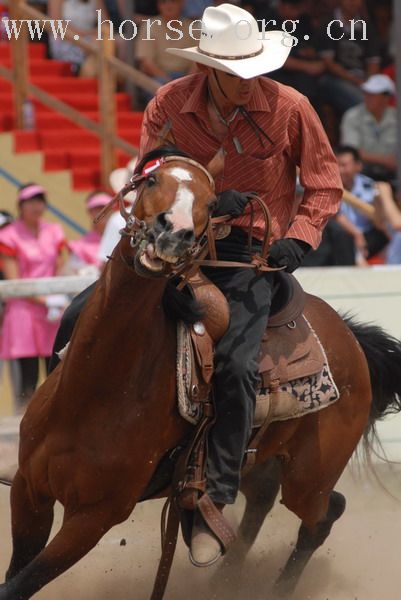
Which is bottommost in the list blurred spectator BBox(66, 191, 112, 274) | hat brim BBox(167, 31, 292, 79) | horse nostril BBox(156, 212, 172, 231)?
blurred spectator BBox(66, 191, 112, 274)

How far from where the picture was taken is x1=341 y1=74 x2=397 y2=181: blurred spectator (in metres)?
11.0

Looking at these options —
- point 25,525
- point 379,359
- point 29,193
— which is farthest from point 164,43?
point 25,525

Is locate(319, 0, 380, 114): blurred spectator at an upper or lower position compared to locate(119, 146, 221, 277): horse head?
lower

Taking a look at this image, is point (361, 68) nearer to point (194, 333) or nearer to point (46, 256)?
point (46, 256)

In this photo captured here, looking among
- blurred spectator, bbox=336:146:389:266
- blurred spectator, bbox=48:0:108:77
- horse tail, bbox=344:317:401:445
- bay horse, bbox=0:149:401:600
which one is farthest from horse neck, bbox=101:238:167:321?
blurred spectator, bbox=48:0:108:77

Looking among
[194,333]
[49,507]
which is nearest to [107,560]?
[49,507]

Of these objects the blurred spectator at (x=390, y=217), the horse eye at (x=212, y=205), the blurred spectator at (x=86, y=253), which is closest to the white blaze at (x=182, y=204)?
the horse eye at (x=212, y=205)

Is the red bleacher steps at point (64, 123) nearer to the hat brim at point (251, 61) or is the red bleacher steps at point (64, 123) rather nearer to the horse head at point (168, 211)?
the hat brim at point (251, 61)

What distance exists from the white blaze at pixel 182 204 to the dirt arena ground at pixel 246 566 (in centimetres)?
187

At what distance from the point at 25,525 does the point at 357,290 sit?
3258 millimetres

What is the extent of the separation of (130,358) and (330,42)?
7.30 metres

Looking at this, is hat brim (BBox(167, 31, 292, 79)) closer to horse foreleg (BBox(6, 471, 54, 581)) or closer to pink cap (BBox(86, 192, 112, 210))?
horse foreleg (BBox(6, 471, 54, 581))

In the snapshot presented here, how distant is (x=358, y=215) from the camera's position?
9898 mm

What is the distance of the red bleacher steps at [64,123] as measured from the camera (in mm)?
12234
